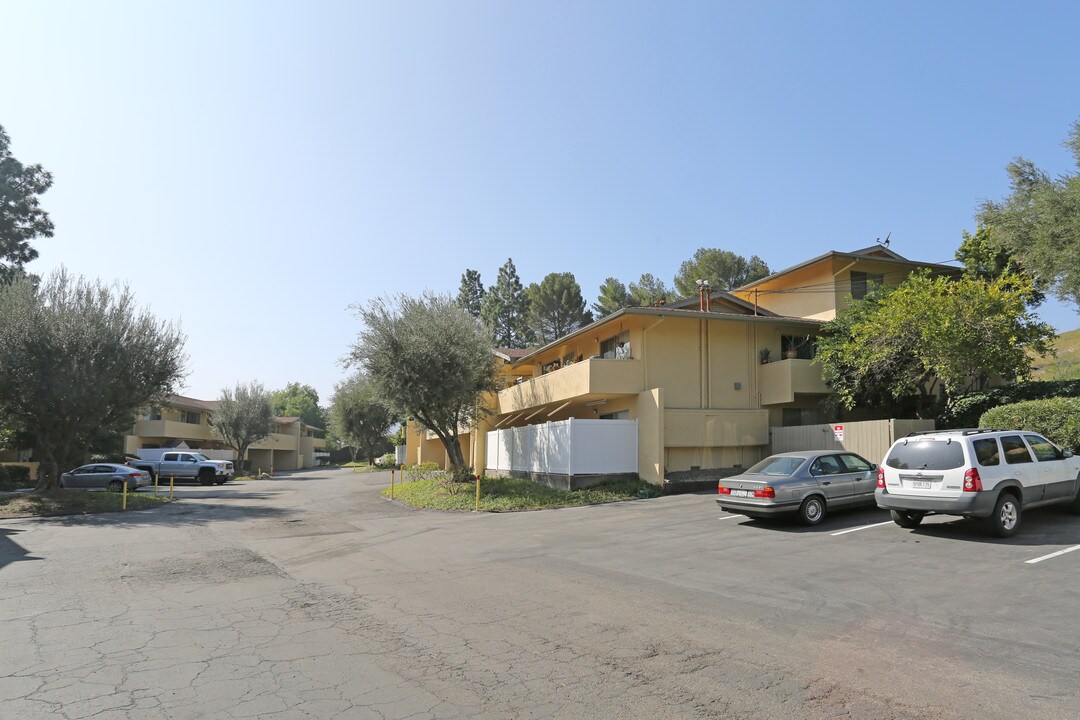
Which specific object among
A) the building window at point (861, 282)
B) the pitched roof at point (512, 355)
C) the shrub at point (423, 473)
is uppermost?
the building window at point (861, 282)

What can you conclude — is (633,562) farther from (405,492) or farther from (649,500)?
(405,492)

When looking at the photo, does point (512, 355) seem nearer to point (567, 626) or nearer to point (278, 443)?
point (567, 626)

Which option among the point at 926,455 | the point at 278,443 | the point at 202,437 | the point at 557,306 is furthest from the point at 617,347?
the point at 278,443

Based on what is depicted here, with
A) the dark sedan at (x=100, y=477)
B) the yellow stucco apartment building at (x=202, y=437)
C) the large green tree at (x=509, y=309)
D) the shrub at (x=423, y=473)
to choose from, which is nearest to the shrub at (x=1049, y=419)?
the shrub at (x=423, y=473)

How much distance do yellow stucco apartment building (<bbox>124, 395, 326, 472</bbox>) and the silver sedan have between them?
36915mm

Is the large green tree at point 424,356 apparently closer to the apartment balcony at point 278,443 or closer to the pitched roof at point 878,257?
the pitched roof at point 878,257

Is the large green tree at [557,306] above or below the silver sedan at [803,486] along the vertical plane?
above

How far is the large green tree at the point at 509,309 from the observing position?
62375 millimetres

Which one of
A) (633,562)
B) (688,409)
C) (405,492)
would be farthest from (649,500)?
(405,492)

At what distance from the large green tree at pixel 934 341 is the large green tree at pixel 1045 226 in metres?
0.86

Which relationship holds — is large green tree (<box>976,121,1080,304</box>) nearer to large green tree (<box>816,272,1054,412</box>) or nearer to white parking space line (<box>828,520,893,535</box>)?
large green tree (<box>816,272,1054,412</box>)

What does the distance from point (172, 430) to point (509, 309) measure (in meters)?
31.5

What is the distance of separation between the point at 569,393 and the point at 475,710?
19.9 metres

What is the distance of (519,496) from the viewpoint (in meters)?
20.5
